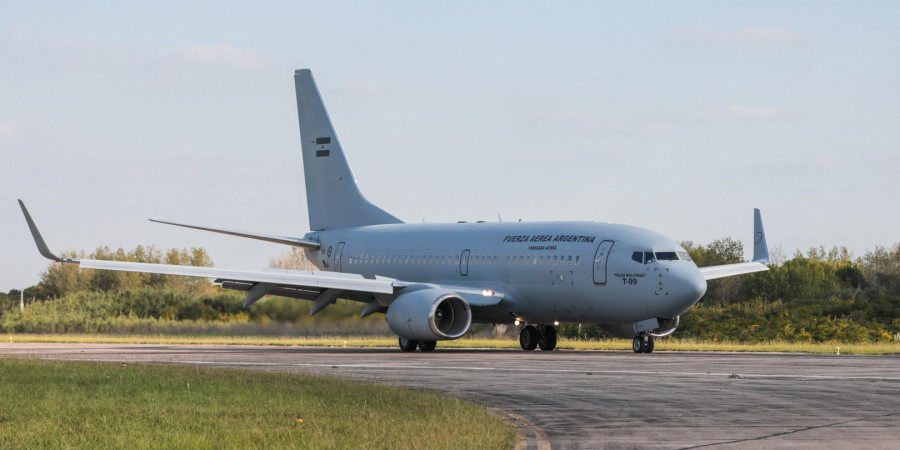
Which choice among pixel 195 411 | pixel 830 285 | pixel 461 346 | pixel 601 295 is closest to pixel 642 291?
pixel 601 295

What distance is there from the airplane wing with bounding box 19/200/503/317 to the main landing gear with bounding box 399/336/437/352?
1.56 metres

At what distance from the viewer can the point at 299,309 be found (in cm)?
4112

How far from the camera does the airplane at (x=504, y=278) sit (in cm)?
3297

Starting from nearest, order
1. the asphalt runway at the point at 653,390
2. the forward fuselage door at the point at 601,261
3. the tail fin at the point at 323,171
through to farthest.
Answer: the asphalt runway at the point at 653,390 → the forward fuselage door at the point at 601,261 → the tail fin at the point at 323,171

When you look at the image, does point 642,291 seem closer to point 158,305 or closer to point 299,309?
point 299,309

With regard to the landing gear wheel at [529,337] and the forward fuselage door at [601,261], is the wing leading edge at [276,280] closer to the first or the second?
the landing gear wheel at [529,337]

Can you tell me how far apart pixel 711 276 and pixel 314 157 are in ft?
57.6

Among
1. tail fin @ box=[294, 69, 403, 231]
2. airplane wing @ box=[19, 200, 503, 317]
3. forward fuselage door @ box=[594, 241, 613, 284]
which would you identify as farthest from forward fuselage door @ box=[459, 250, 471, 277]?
tail fin @ box=[294, 69, 403, 231]

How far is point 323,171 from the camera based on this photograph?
47188 millimetres

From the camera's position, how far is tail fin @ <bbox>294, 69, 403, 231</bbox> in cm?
4603

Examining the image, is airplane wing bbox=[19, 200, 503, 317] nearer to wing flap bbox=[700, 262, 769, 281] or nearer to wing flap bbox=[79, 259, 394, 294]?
wing flap bbox=[79, 259, 394, 294]

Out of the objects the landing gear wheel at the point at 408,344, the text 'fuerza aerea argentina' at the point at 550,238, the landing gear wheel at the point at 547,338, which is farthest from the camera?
the landing gear wheel at the point at 547,338

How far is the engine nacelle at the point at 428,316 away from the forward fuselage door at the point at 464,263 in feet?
7.04

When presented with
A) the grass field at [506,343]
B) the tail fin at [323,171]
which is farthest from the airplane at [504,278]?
the tail fin at [323,171]
